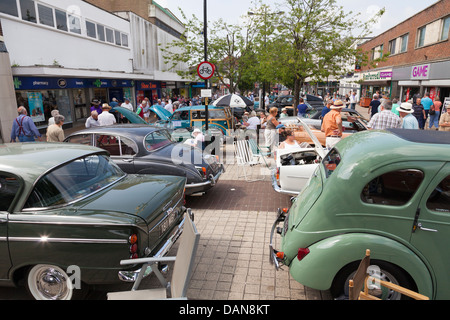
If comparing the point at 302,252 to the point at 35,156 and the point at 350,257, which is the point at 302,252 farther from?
the point at 35,156

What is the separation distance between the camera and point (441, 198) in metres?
2.85

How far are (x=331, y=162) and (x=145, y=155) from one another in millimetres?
3728

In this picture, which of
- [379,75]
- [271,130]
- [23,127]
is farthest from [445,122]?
[379,75]

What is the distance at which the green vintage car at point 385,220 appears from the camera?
282 cm

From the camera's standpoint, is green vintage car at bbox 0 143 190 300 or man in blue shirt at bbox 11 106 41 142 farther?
man in blue shirt at bbox 11 106 41 142

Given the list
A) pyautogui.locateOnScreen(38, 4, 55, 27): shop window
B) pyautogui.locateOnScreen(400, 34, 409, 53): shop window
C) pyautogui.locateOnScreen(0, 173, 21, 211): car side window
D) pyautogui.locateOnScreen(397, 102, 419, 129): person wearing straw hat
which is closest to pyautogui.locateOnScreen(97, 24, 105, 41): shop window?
pyautogui.locateOnScreen(38, 4, 55, 27): shop window

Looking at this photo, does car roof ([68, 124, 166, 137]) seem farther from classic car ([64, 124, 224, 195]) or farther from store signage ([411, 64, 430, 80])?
store signage ([411, 64, 430, 80])

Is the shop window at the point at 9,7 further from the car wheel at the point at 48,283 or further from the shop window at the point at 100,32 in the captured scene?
the car wheel at the point at 48,283

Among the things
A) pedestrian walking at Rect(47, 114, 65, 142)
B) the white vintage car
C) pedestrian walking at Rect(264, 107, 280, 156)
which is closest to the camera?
the white vintage car

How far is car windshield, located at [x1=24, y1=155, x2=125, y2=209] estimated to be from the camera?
3266 millimetres

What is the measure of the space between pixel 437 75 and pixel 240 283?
21491 mm

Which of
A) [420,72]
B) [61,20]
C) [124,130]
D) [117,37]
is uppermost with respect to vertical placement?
[117,37]

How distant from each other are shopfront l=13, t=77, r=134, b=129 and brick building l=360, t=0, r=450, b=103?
1539 centimetres
